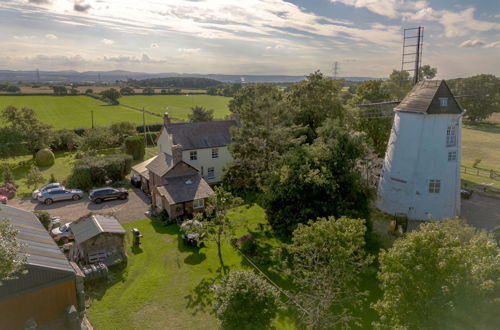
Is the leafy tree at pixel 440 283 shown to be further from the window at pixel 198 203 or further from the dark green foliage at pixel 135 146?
the dark green foliage at pixel 135 146

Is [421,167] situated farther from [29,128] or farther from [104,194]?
[29,128]

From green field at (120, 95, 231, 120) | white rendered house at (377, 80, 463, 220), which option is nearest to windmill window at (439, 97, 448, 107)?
white rendered house at (377, 80, 463, 220)

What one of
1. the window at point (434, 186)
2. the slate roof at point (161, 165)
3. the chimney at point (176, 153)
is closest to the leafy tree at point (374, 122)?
the window at point (434, 186)

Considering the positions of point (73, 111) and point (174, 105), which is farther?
point (174, 105)

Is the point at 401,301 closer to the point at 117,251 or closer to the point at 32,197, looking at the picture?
the point at 117,251

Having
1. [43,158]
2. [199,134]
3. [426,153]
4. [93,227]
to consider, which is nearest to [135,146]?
[43,158]

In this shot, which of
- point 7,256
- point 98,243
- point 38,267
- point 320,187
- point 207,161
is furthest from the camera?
point 207,161
